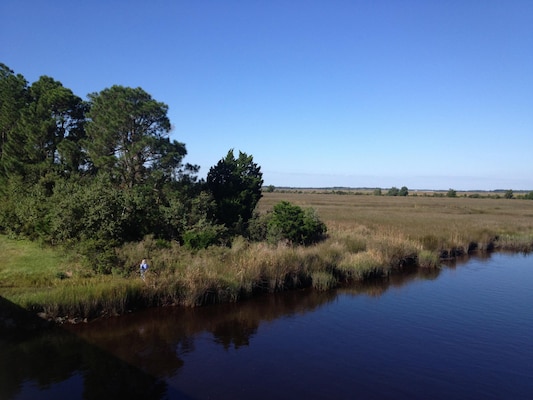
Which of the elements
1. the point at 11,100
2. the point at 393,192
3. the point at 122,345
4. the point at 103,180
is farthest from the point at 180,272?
the point at 393,192

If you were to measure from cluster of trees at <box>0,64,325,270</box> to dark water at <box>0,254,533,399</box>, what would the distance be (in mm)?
6319

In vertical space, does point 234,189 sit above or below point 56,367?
above

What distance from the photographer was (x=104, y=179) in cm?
2520

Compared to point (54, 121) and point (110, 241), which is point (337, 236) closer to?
point (110, 241)

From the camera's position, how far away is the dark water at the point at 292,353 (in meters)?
12.1

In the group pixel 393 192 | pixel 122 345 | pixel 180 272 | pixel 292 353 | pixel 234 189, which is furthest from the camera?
pixel 393 192

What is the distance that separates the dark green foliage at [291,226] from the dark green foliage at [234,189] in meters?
2.28

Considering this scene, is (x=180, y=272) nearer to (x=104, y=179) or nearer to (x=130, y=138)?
(x=104, y=179)

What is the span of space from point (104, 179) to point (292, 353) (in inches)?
668

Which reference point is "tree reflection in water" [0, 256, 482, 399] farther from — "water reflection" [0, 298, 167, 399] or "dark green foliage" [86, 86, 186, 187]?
"dark green foliage" [86, 86, 186, 187]

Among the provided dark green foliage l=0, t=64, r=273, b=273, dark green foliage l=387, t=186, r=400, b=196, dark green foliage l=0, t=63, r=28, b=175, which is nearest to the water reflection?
dark green foliage l=0, t=64, r=273, b=273

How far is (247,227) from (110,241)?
38.3 ft

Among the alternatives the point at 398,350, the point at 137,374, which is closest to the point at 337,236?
the point at 398,350

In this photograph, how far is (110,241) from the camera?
22016mm
